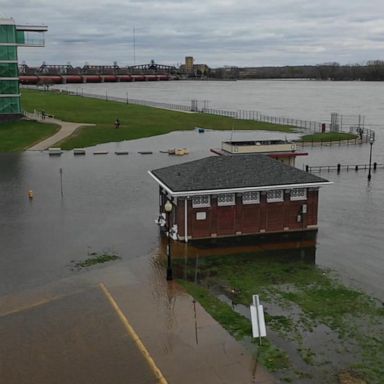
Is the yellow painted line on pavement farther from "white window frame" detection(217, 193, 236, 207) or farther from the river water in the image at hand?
"white window frame" detection(217, 193, 236, 207)

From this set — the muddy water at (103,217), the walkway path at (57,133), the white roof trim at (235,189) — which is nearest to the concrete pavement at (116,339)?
the muddy water at (103,217)

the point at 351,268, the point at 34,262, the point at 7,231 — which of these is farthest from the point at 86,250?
the point at 351,268

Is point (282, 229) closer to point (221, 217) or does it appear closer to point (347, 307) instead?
point (221, 217)

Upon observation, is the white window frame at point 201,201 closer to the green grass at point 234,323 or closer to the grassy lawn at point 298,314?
the grassy lawn at point 298,314

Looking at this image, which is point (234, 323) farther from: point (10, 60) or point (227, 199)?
point (10, 60)

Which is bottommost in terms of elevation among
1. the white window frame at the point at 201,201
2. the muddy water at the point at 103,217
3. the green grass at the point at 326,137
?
the muddy water at the point at 103,217

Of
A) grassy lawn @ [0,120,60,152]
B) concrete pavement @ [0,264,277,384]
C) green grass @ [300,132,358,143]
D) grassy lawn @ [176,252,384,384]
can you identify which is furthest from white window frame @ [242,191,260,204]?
green grass @ [300,132,358,143]

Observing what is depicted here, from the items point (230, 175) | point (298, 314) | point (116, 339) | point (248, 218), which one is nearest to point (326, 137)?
point (248, 218)

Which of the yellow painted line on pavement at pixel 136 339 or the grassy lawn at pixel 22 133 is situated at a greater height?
the grassy lawn at pixel 22 133
